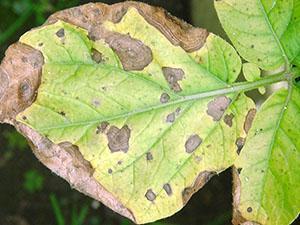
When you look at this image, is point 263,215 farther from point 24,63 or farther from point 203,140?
point 24,63

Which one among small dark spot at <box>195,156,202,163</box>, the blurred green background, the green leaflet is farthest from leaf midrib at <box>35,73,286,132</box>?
the blurred green background

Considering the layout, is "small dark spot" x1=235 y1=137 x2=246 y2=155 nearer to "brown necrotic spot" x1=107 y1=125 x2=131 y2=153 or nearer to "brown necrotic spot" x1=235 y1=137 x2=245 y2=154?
"brown necrotic spot" x1=235 y1=137 x2=245 y2=154

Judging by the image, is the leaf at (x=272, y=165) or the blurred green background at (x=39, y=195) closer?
the leaf at (x=272, y=165)

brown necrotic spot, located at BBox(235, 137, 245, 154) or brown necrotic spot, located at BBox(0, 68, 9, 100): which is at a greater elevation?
brown necrotic spot, located at BBox(235, 137, 245, 154)

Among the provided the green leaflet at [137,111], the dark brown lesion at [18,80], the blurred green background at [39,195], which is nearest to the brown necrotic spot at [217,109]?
the green leaflet at [137,111]

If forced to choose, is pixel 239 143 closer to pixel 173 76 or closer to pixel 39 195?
pixel 173 76

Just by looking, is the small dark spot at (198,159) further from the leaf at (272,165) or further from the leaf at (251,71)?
the leaf at (251,71)

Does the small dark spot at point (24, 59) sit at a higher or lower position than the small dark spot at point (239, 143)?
lower
